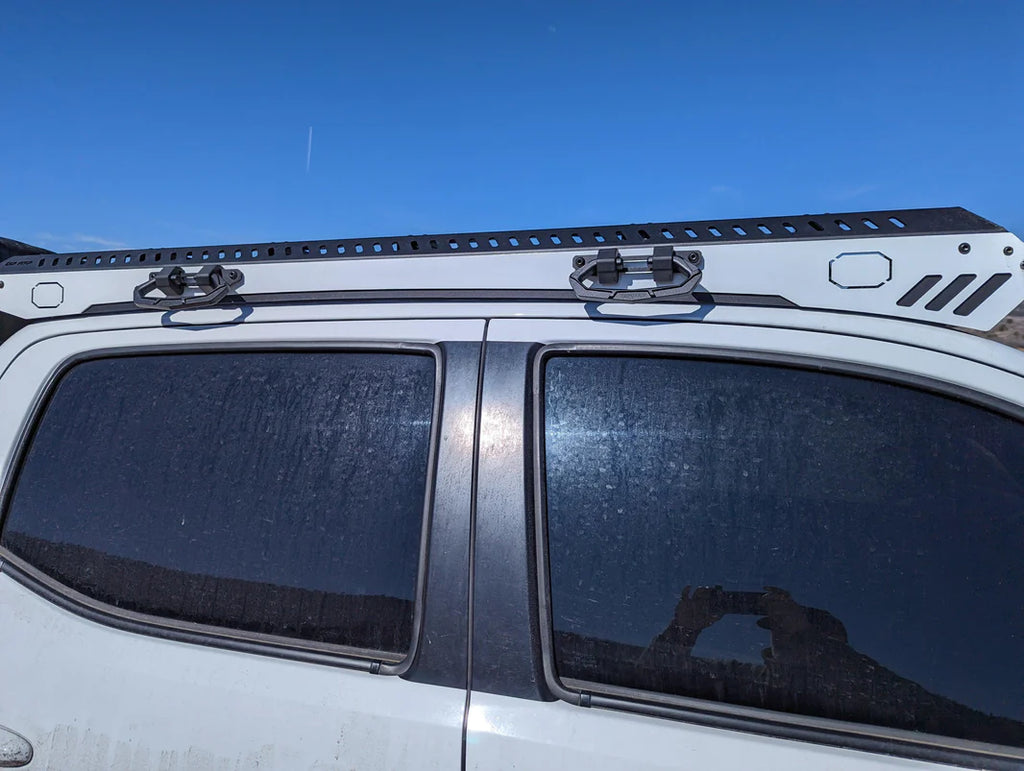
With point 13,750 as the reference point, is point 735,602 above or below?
above

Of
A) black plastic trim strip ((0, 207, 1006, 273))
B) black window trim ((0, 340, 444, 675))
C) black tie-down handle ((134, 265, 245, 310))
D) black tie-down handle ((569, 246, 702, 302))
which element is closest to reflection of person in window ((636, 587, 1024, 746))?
black window trim ((0, 340, 444, 675))

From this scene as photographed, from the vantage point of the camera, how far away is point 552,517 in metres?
1.45

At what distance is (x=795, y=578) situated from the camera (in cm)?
130

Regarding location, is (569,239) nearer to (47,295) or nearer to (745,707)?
(745,707)

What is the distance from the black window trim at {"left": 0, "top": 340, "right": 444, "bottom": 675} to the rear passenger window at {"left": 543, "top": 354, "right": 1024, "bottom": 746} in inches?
9.8

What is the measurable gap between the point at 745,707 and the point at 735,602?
17 centimetres

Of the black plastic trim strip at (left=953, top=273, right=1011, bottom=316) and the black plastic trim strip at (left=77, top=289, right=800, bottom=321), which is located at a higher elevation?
the black plastic trim strip at (left=77, top=289, right=800, bottom=321)

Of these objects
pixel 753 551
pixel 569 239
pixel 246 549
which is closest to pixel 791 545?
pixel 753 551

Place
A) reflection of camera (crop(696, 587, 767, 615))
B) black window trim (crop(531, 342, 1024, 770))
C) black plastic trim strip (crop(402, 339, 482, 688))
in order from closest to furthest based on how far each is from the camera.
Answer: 1. black window trim (crop(531, 342, 1024, 770))
2. reflection of camera (crop(696, 587, 767, 615))
3. black plastic trim strip (crop(402, 339, 482, 688))

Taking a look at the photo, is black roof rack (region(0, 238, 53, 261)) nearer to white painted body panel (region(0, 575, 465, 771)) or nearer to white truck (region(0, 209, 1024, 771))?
white truck (region(0, 209, 1024, 771))

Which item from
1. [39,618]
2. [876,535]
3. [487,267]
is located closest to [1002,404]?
[876,535]

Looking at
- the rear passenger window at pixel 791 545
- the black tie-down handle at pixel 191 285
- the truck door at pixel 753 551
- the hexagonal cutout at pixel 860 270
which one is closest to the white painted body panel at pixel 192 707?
the truck door at pixel 753 551

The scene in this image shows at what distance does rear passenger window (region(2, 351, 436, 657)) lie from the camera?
153cm

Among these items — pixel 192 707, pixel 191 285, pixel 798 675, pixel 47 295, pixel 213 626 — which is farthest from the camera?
pixel 47 295
